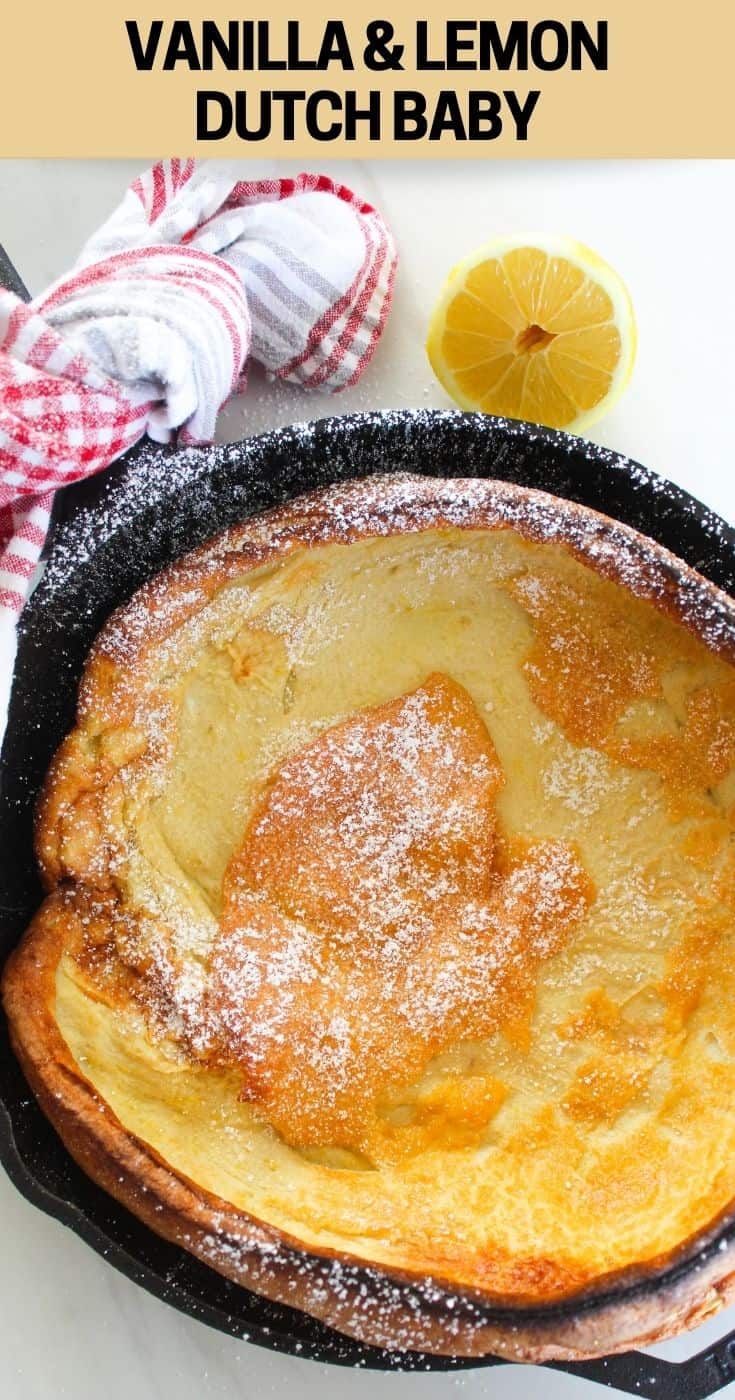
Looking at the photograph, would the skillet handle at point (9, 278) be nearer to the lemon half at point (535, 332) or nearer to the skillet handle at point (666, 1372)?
the lemon half at point (535, 332)

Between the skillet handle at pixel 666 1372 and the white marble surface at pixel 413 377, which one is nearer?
the skillet handle at pixel 666 1372

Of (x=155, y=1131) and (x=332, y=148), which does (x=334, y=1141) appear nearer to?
(x=155, y=1131)

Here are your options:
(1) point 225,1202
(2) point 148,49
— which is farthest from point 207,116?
(1) point 225,1202

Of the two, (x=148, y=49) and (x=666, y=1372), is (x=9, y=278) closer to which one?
(x=148, y=49)

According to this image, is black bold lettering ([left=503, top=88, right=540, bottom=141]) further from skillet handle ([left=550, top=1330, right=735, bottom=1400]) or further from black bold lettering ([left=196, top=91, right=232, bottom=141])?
skillet handle ([left=550, top=1330, right=735, bottom=1400])

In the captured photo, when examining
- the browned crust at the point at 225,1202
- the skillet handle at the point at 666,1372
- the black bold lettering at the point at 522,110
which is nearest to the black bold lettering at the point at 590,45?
the black bold lettering at the point at 522,110

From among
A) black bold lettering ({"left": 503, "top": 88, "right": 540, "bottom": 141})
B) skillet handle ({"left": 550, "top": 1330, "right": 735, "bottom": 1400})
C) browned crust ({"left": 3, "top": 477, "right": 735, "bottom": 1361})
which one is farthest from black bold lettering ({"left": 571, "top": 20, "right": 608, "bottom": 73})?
A: skillet handle ({"left": 550, "top": 1330, "right": 735, "bottom": 1400})
